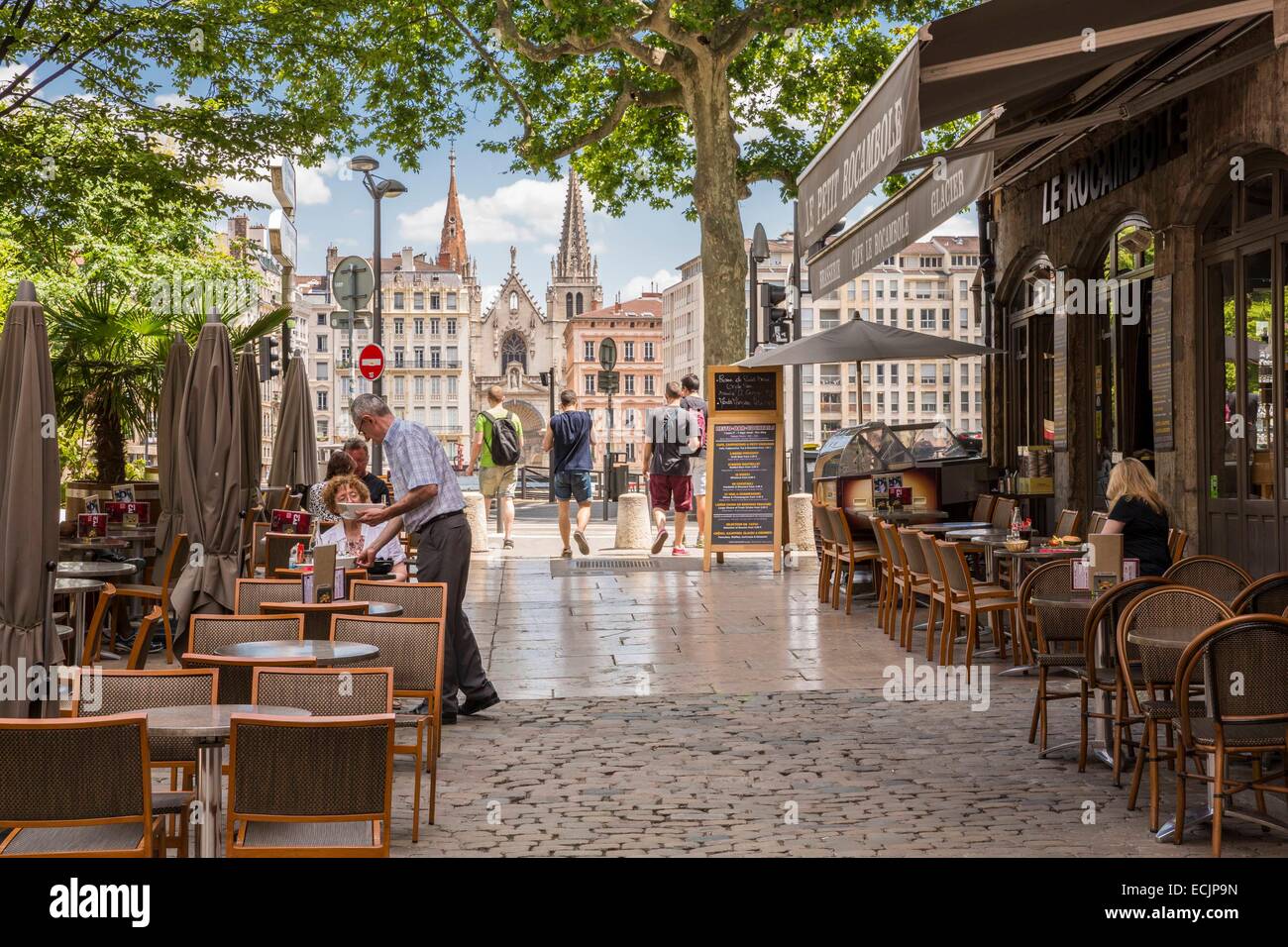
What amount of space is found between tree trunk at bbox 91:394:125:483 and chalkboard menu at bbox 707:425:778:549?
20.8ft

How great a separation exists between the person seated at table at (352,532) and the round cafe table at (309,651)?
1.83 metres

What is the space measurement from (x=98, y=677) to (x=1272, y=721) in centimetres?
405

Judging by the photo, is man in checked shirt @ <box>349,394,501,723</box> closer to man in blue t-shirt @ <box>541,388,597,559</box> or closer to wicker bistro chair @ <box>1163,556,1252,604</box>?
wicker bistro chair @ <box>1163,556,1252,604</box>

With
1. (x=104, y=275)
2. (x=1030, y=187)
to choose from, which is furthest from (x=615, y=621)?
(x=104, y=275)

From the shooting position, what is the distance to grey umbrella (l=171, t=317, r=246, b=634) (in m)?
8.86

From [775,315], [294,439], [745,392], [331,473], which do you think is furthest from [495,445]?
[331,473]

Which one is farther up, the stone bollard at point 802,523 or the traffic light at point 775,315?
the traffic light at point 775,315

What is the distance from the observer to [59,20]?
1563cm

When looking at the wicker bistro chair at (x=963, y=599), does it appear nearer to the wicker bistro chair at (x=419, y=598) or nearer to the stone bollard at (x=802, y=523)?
the wicker bistro chair at (x=419, y=598)

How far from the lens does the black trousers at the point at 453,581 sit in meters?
8.00

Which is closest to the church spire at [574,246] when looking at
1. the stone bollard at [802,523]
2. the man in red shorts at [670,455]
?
the stone bollard at [802,523]

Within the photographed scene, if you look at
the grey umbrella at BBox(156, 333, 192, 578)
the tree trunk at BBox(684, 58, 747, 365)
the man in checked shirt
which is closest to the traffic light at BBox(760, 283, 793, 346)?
the tree trunk at BBox(684, 58, 747, 365)

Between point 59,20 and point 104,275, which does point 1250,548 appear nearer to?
point 59,20

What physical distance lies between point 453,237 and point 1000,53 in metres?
145
